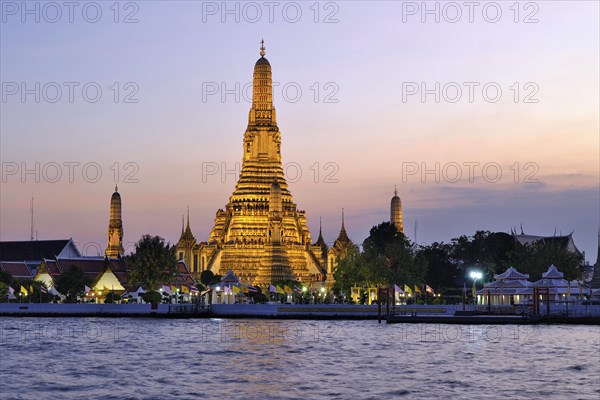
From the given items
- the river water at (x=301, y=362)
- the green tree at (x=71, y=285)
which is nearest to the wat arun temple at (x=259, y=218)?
the green tree at (x=71, y=285)

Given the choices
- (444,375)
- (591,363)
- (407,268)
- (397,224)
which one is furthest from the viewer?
(397,224)

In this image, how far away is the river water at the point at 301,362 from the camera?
47.3 meters

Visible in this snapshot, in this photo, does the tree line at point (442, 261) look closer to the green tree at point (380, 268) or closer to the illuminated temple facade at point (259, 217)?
the green tree at point (380, 268)

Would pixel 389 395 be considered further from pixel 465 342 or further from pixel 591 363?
pixel 465 342

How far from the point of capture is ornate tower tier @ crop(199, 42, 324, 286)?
141 metres

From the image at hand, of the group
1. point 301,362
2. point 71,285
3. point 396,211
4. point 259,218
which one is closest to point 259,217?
point 259,218

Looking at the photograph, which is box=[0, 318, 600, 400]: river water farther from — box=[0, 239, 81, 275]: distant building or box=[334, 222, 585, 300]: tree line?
box=[0, 239, 81, 275]: distant building

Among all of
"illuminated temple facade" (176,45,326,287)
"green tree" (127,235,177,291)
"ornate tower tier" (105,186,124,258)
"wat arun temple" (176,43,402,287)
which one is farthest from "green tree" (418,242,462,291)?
"ornate tower tier" (105,186,124,258)

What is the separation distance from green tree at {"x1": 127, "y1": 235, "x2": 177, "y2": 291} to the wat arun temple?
2416cm

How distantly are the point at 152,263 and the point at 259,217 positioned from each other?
33.3m

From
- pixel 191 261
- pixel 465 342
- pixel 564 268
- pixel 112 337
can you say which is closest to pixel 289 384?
pixel 465 342

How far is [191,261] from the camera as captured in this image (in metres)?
152

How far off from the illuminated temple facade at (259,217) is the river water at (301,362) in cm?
5312

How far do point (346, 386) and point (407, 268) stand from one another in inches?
2484
